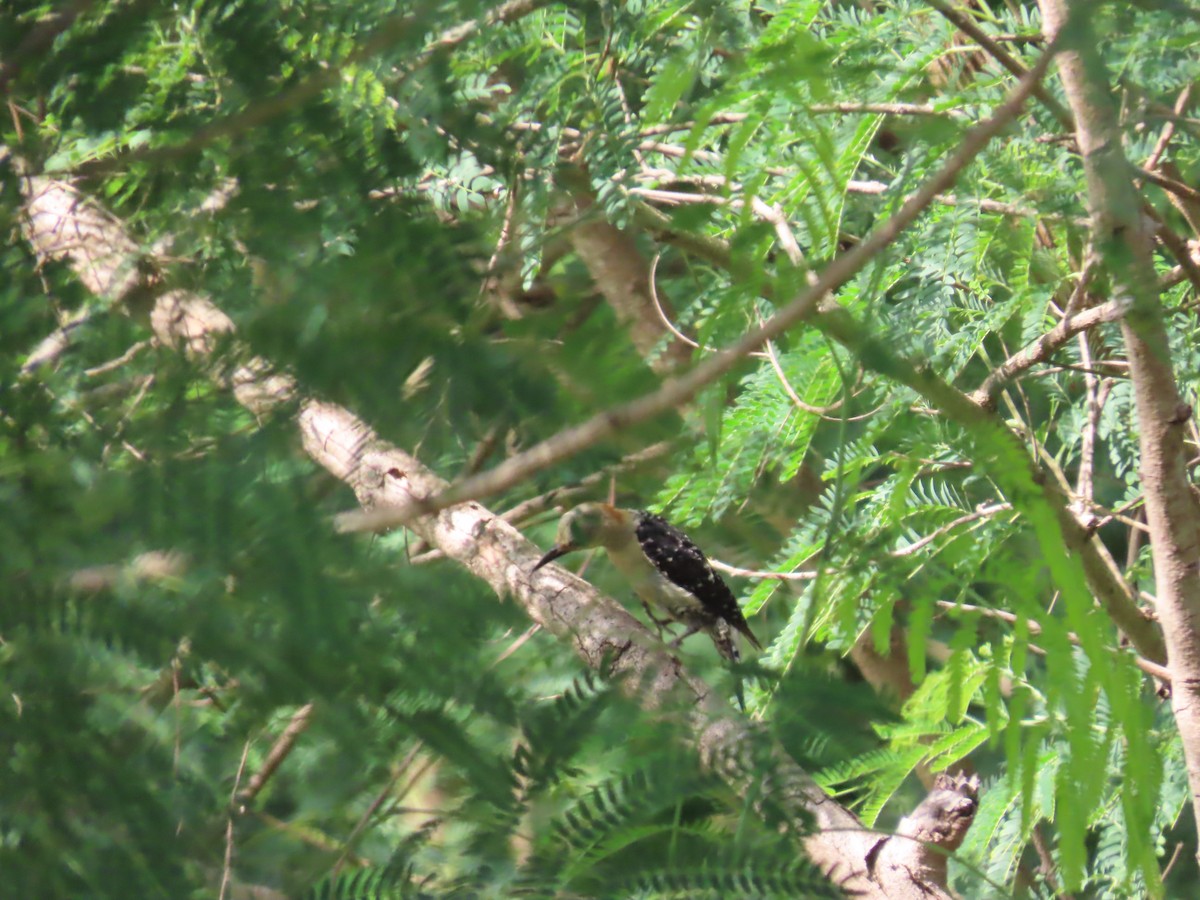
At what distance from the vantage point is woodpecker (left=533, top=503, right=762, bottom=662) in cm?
377

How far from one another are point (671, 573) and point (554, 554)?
3.10 feet

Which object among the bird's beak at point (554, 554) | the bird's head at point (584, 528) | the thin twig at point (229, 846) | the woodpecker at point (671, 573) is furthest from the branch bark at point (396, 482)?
the woodpecker at point (671, 573)

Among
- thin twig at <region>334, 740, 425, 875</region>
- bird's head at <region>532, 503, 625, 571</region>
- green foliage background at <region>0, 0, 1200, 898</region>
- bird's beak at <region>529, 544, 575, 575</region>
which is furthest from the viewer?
bird's head at <region>532, 503, 625, 571</region>

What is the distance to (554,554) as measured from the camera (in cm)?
310

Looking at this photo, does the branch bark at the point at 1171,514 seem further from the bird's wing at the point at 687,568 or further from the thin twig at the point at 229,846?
the thin twig at the point at 229,846

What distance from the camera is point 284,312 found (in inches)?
37.9

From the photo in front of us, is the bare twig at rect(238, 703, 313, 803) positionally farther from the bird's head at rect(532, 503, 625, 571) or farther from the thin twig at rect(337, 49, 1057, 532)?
the bird's head at rect(532, 503, 625, 571)

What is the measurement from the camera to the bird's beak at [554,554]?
276 cm

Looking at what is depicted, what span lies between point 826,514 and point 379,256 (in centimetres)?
214

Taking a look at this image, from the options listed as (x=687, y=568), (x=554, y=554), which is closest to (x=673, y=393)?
(x=554, y=554)

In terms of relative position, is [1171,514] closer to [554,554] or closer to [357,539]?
[554,554]

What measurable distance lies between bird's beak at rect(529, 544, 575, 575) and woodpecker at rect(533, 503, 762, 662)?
6.7 inches

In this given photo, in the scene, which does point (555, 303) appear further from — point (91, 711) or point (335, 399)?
point (91, 711)

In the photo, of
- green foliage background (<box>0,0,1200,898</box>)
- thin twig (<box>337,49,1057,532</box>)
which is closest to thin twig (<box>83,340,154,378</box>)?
green foliage background (<box>0,0,1200,898</box>)
